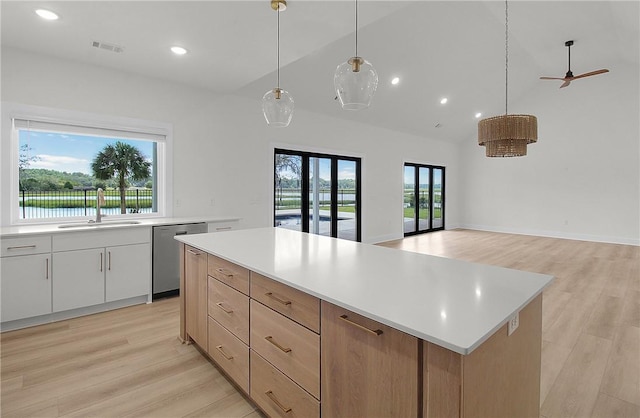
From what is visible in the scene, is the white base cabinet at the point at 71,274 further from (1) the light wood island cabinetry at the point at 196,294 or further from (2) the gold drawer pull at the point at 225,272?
(2) the gold drawer pull at the point at 225,272

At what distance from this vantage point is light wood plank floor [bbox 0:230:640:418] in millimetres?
1860

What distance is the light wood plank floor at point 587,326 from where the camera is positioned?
1927 mm

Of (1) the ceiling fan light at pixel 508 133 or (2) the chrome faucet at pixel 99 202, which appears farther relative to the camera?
(2) the chrome faucet at pixel 99 202

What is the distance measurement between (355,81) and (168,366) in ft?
7.65

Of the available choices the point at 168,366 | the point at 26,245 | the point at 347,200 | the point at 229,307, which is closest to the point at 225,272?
the point at 229,307

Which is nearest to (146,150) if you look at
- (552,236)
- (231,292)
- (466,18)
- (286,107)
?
(286,107)

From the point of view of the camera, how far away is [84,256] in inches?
124

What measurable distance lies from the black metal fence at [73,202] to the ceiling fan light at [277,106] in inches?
99.2

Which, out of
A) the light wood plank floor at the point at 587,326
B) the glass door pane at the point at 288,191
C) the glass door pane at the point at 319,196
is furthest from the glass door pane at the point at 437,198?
the glass door pane at the point at 288,191

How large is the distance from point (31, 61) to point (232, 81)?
2.02 meters

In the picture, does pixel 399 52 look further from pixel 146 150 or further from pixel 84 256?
pixel 84 256

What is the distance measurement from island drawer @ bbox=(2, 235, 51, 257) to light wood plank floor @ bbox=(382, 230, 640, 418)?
4.01 metres

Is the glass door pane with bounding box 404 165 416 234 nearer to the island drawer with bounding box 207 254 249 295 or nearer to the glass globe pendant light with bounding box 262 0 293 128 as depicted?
the glass globe pendant light with bounding box 262 0 293 128

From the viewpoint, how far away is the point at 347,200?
268 inches
